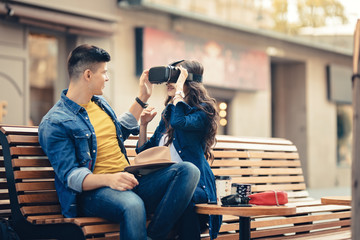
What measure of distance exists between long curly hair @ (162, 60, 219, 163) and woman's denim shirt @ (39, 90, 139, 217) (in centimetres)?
70

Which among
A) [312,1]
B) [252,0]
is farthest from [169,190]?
[312,1]

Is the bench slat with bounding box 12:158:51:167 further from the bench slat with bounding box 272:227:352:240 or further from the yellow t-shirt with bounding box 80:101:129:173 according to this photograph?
the bench slat with bounding box 272:227:352:240

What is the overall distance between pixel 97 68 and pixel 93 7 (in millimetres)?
7552

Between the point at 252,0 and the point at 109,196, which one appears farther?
the point at 252,0

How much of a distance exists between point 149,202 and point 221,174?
127 centimetres

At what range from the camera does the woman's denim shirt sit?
351 cm

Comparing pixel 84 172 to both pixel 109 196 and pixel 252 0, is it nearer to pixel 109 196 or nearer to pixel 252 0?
pixel 109 196

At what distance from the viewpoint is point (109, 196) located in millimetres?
3451

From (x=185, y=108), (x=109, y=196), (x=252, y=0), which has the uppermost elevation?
(x=252, y=0)

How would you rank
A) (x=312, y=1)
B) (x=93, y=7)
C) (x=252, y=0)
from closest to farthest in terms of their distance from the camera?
(x=93, y=7)
(x=252, y=0)
(x=312, y=1)

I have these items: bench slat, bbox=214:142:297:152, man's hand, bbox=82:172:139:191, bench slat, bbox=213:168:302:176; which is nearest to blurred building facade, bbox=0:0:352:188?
bench slat, bbox=214:142:297:152

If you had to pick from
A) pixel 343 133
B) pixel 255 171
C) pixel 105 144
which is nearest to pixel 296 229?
pixel 255 171

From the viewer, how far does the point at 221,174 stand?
4922mm

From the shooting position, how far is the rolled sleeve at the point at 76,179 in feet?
11.3
